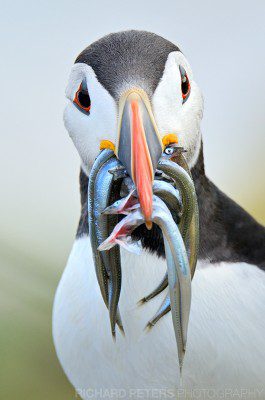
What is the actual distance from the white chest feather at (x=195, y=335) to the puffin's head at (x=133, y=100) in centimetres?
37

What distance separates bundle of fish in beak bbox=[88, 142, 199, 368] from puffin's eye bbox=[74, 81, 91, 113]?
0.29 meters

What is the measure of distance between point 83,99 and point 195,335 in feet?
2.61

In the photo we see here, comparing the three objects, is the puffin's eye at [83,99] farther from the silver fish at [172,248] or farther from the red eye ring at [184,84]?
the silver fish at [172,248]

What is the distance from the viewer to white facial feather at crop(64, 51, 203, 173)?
→ 264cm

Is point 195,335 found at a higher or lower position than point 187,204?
lower

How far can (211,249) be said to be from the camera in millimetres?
3080

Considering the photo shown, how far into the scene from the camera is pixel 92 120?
2746mm

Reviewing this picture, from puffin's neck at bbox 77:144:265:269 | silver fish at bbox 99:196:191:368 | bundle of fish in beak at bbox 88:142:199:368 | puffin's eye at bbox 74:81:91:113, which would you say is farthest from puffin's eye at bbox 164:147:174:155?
puffin's neck at bbox 77:144:265:269

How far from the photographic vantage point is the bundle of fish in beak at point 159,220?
2.35 m

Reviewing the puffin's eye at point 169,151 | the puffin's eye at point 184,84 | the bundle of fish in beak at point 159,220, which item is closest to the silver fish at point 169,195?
the bundle of fish in beak at point 159,220

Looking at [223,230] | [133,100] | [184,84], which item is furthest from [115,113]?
[223,230]

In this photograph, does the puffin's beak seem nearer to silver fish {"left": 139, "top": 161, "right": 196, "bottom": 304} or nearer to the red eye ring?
silver fish {"left": 139, "top": 161, "right": 196, "bottom": 304}

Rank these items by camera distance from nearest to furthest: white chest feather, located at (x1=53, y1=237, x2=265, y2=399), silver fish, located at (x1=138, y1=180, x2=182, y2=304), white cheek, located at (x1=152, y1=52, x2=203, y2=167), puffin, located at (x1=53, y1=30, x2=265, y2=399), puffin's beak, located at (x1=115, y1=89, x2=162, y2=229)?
puffin's beak, located at (x1=115, y1=89, x2=162, y2=229) < silver fish, located at (x1=138, y1=180, x2=182, y2=304) < white cheek, located at (x1=152, y1=52, x2=203, y2=167) < puffin, located at (x1=53, y1=30, x2=265, y2=399) < white chest feather, located at (x1=53, y1=237, x2=265, y2=399)

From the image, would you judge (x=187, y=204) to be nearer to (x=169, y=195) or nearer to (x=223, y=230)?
(x=169, y=195)
